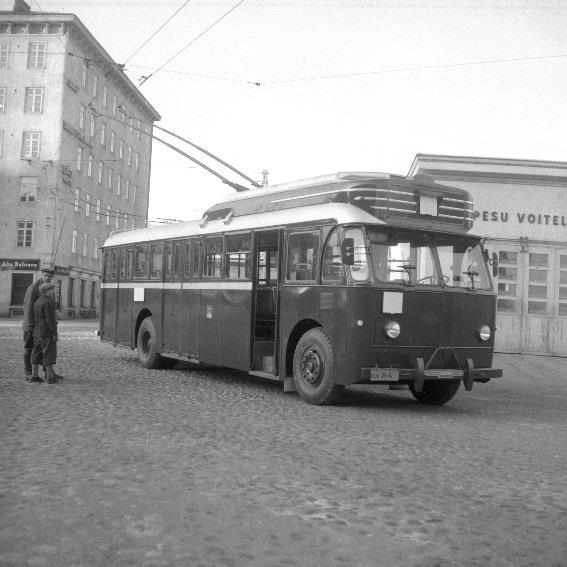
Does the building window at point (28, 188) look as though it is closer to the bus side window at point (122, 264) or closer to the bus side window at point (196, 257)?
the bus side window at point (122, 264)

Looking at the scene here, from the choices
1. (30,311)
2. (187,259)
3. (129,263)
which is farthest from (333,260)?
(129,263)

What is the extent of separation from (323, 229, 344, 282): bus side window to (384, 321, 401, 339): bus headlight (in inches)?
33.5

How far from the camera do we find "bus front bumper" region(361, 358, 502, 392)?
387 inches

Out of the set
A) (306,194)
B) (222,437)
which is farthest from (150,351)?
(222,437)

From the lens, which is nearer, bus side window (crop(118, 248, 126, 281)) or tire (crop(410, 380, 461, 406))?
tire (crop(410, 380, 461, 406))

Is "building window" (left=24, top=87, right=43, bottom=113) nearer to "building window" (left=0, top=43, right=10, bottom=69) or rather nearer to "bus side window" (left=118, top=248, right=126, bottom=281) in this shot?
"building window" (left=0, top=43, right=10, bottom=69)

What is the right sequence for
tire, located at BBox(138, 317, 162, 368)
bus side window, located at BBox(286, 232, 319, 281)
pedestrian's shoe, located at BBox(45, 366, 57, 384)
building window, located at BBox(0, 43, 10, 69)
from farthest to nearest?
1. building window, located at BBox(0, 43, 10, 69)
2. tire, located at BBox(138, 317, 162, 368)
3. pedestrian's shoe, located at BBox(45, 366, 57, 384)
4. bus side window, located at BBox(286, 232, 319, 281)

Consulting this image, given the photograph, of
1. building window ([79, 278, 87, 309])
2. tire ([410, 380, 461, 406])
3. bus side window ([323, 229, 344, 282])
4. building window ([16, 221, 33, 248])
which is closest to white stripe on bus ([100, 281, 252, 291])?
bus side window ([323, 229, 344, 282])

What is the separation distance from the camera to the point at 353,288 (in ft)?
32.7

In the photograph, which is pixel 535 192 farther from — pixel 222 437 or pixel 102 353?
pixel 222 437

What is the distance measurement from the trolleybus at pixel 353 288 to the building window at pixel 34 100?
43337 millimetres

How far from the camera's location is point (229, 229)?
12938 mm

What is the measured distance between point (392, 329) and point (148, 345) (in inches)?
277

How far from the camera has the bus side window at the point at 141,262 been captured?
632 inches
